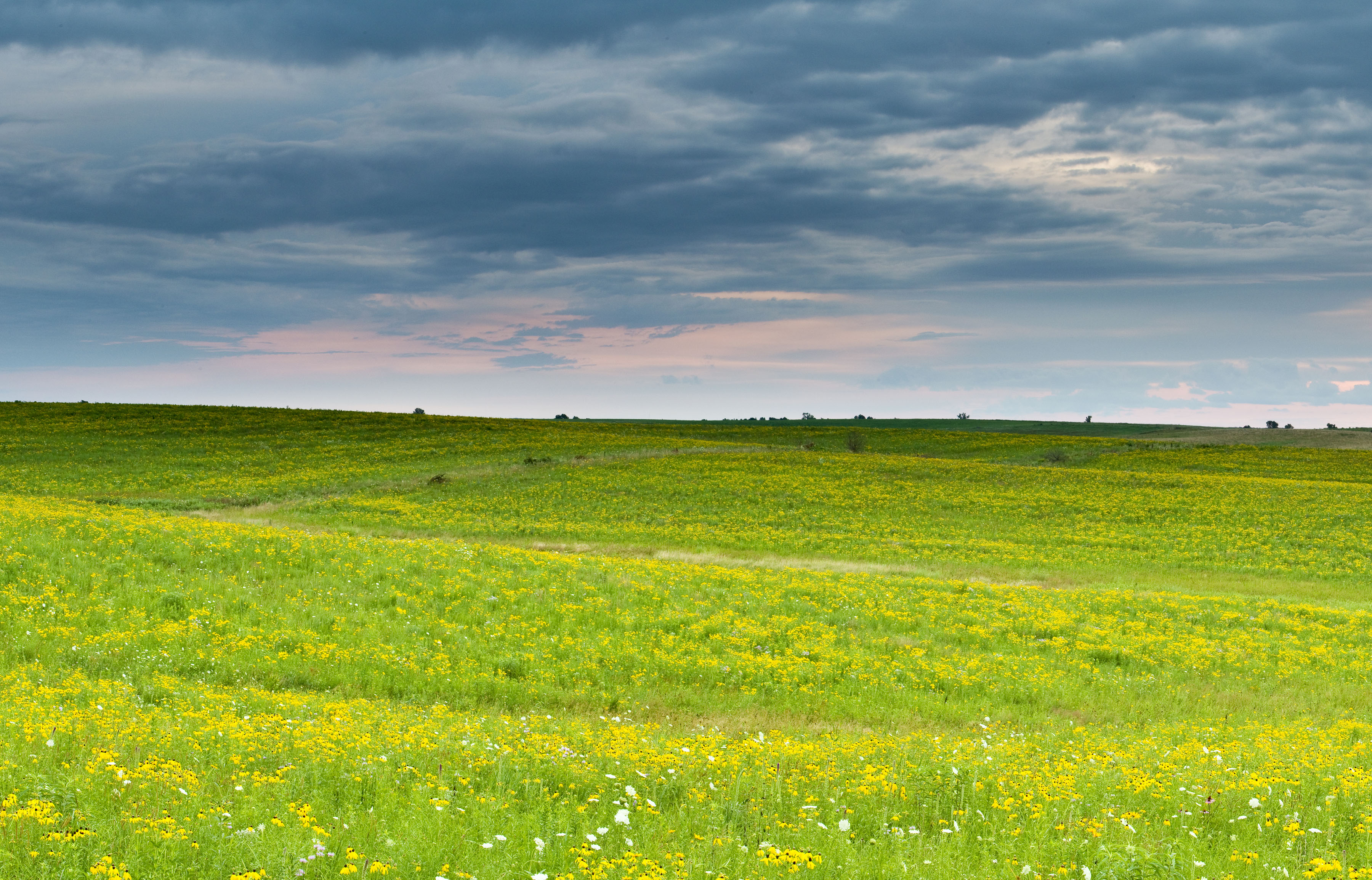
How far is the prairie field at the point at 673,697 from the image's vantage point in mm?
7977

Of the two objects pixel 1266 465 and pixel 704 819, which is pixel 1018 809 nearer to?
pixel 704 819

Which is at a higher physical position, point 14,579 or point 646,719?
point 14,579

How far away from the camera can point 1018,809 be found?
31.6ft

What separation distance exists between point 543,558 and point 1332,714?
20774mm

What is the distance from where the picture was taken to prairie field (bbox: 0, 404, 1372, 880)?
7.98 metres

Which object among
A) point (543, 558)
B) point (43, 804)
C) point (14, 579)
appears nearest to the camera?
point (43, 804)

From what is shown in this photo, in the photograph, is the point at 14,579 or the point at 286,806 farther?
the point at 14,579

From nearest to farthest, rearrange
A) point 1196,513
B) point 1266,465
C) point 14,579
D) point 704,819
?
point 704,819
point 14,579
point 1196,513
point 1266,465

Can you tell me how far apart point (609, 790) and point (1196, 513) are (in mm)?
51816

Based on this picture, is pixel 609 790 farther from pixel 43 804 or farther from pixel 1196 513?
pixel 1196 513

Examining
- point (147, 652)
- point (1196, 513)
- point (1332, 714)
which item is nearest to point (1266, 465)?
point (1196, 513)

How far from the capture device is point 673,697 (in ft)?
55.4

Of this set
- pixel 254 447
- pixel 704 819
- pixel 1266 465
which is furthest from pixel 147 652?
pixel 1266 465

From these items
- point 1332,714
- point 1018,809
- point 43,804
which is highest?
point 43,804
